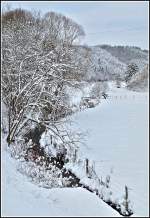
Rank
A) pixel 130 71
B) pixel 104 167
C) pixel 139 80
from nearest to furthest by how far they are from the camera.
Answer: pixel 104 167
pixel 130 71
pixel 139 80

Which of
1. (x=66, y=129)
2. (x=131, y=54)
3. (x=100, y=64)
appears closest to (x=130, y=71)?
(x=131, y=54)

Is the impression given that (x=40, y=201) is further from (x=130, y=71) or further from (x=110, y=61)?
(x=110, y=61)

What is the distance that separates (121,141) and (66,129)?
7.91 feet

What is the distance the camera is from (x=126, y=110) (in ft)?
73.5

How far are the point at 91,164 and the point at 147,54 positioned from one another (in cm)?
595

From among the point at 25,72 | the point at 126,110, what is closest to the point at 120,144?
the point at 25,72

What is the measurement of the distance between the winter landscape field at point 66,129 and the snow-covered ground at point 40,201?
0.02m

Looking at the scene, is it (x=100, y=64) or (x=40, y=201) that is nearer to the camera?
(x=40, y=201)

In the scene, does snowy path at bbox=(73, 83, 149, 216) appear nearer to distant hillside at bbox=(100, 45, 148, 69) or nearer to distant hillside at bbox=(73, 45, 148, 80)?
distant hillside at bbox=(73, 45, 148, 80)

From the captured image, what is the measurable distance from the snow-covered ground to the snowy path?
225 centimetres

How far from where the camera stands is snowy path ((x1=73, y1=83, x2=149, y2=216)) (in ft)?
35.8

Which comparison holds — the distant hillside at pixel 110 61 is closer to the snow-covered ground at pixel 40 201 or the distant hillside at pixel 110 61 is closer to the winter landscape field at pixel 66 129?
the winter landscape field at pixel 66 129

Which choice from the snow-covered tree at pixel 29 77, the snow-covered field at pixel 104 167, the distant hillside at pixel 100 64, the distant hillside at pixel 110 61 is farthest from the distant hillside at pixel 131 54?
the snow-covered tree at pixel 29 77

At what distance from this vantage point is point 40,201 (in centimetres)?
642
